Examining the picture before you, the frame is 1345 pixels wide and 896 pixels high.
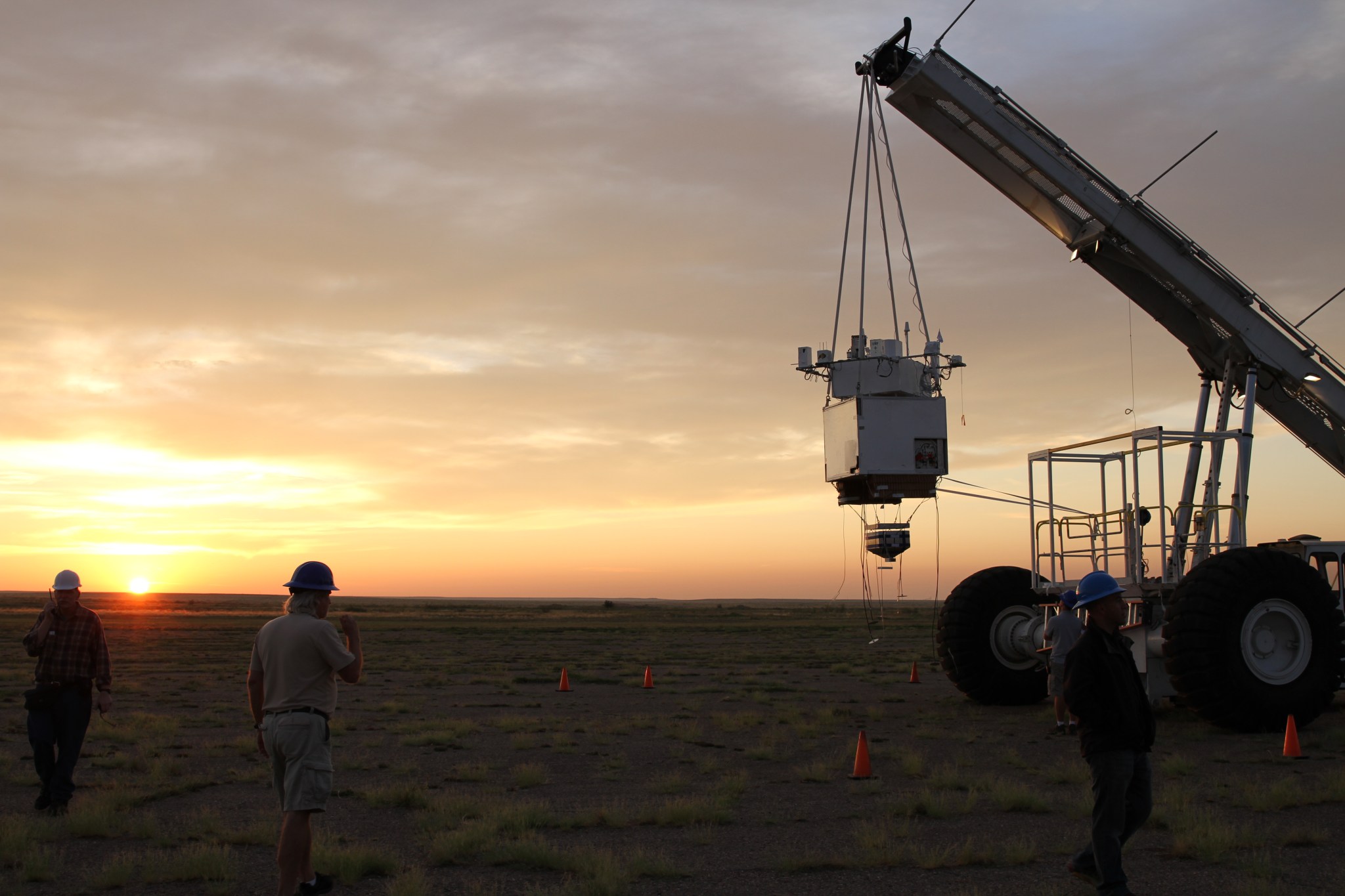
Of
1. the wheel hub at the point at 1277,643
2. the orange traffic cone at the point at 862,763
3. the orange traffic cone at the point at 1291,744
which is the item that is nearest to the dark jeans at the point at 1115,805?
the orange traffic cone at the point at 862,763

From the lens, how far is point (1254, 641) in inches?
609

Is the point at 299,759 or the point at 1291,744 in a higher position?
the point at 299,759

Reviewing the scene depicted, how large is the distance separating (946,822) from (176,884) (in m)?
6.50

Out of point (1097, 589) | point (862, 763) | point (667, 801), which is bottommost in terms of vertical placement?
point (667, 801)

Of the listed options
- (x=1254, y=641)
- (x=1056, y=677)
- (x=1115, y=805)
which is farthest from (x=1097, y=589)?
(x=1254, y=641)

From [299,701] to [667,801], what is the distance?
5.02m

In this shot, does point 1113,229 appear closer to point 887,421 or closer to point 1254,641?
point 887,421

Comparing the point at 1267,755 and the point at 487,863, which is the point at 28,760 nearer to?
the point at 487,863

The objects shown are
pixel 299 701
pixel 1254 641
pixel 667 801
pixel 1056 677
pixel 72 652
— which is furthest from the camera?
pixel 1056 677

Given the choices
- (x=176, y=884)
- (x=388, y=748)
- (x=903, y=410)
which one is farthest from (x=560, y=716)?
(x=176, y=884)

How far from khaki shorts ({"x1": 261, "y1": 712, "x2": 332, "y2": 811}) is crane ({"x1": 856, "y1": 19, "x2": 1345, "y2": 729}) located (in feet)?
38.1

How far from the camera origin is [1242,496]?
16.6 metres

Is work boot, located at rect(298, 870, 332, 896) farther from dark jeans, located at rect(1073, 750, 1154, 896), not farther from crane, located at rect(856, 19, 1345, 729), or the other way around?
crane, located at rect(856, 19, 1345, 729)

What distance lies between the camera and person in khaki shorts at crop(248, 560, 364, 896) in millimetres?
7297
